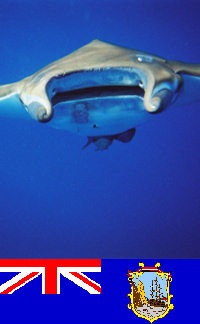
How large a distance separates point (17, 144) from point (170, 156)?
5109mm

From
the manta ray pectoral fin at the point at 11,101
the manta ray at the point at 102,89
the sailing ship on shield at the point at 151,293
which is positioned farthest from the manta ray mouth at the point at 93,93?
the sailing ship on shield at the point at 151,293

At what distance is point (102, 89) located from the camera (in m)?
2.35

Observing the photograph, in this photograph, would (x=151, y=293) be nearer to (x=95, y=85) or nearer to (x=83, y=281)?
(x=83, y=281)

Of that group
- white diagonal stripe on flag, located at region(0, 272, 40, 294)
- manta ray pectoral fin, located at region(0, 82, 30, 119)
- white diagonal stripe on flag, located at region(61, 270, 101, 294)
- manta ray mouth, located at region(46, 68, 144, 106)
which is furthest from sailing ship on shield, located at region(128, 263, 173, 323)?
manta ray pectoral fin, located at region(0, 82, 30, 119)

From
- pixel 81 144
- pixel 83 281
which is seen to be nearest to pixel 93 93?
pixel 83 281

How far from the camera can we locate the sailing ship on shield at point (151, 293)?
1.90m

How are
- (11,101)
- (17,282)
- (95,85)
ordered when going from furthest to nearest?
(11,101)
(17,282)
(95,85)

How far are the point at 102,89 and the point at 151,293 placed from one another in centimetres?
152

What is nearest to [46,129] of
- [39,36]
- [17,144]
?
[17,144]

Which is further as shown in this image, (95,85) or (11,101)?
(11,101)

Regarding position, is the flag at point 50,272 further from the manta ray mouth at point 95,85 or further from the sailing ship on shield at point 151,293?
the manta ray mouth at point 95,85

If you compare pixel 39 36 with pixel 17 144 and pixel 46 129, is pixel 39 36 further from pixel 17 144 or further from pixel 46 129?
pixel 17 144

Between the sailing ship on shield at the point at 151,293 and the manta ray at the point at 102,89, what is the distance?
3.46 feet

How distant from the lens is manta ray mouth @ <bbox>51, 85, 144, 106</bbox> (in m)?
2.33
